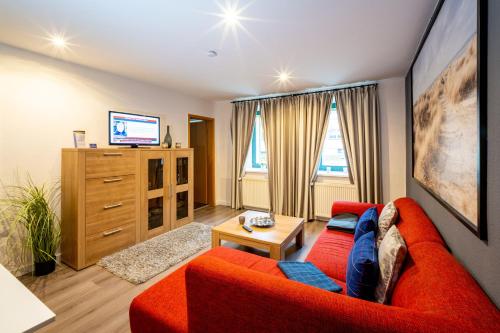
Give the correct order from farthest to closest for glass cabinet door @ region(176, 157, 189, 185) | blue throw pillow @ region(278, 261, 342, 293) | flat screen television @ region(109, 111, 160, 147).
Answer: glass cabinet door @ region(176, 157, 189, 185), flat screen television @ region(109, 111, 160, 147), blue throw pillow @ region(278, 261, 342, 293)

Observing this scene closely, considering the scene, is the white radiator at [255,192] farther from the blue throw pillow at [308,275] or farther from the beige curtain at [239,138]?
the blue throw pillow at [308,275]

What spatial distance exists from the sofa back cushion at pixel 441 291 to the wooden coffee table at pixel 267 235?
1.24m

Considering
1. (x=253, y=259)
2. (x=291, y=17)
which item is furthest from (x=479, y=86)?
(x=253, y=259)

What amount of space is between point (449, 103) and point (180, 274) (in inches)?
79.1

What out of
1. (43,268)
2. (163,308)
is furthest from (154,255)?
(163,308)

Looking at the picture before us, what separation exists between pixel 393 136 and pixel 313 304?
3.51 m

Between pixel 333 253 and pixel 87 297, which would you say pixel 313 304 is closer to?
pixel 333 253

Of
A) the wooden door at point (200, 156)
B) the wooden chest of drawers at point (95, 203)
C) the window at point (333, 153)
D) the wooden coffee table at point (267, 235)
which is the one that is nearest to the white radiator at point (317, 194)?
the window at point (333, 153)

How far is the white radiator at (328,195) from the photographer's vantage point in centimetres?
386

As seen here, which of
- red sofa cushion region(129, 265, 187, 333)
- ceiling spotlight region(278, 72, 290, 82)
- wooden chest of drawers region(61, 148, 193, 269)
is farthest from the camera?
ceiling spotlight region(278, 72, 290, 82)

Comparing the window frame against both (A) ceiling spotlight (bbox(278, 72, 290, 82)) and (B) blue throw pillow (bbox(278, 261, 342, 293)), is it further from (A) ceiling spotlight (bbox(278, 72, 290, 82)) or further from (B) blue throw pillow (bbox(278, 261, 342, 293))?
(B) blue throw pillow (bbox(278, 261, 342, 293))

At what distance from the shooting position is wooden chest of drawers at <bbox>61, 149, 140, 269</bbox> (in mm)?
2502

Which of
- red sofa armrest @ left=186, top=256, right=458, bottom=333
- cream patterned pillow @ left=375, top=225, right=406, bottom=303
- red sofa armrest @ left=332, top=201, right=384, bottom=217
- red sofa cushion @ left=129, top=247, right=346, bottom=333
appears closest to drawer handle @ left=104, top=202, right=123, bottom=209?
red sofa cushion @ left=129, top=247, right=346, bottom=333

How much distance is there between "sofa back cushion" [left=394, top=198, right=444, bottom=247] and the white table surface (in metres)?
1.80
